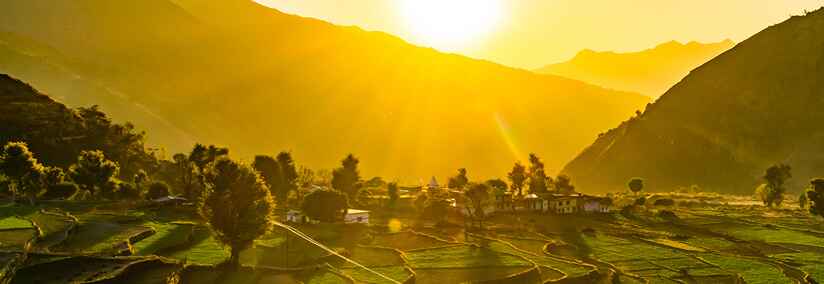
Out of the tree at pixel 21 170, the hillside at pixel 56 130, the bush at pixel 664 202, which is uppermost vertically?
the hillside at pixel 56 130

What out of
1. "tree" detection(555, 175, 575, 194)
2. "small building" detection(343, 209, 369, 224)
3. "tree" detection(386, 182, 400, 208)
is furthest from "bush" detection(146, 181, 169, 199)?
"tree" detection(555, 175, 575, 194)

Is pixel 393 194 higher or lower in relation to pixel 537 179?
lower

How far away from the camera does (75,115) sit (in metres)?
143

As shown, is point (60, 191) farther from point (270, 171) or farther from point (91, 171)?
point (270, 171)

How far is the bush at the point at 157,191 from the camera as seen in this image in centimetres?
10888

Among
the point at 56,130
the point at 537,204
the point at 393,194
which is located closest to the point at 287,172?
the point at 393,194

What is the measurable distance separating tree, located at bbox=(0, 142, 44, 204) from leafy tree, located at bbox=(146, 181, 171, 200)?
23776 millimetres

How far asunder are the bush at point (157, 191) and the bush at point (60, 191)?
12561 millimetres

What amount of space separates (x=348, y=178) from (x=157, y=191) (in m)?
45.5

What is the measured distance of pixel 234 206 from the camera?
56.8 m

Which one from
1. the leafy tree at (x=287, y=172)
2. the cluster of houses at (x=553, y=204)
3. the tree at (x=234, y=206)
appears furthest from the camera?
the cluster of houses at (x=553, y=204)

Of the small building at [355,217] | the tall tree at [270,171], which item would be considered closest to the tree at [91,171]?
the tall tree at [270,171]

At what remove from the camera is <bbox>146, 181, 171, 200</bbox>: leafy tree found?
109 meters

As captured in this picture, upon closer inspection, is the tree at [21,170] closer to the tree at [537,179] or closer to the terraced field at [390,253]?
the terraced field at [390,253]
